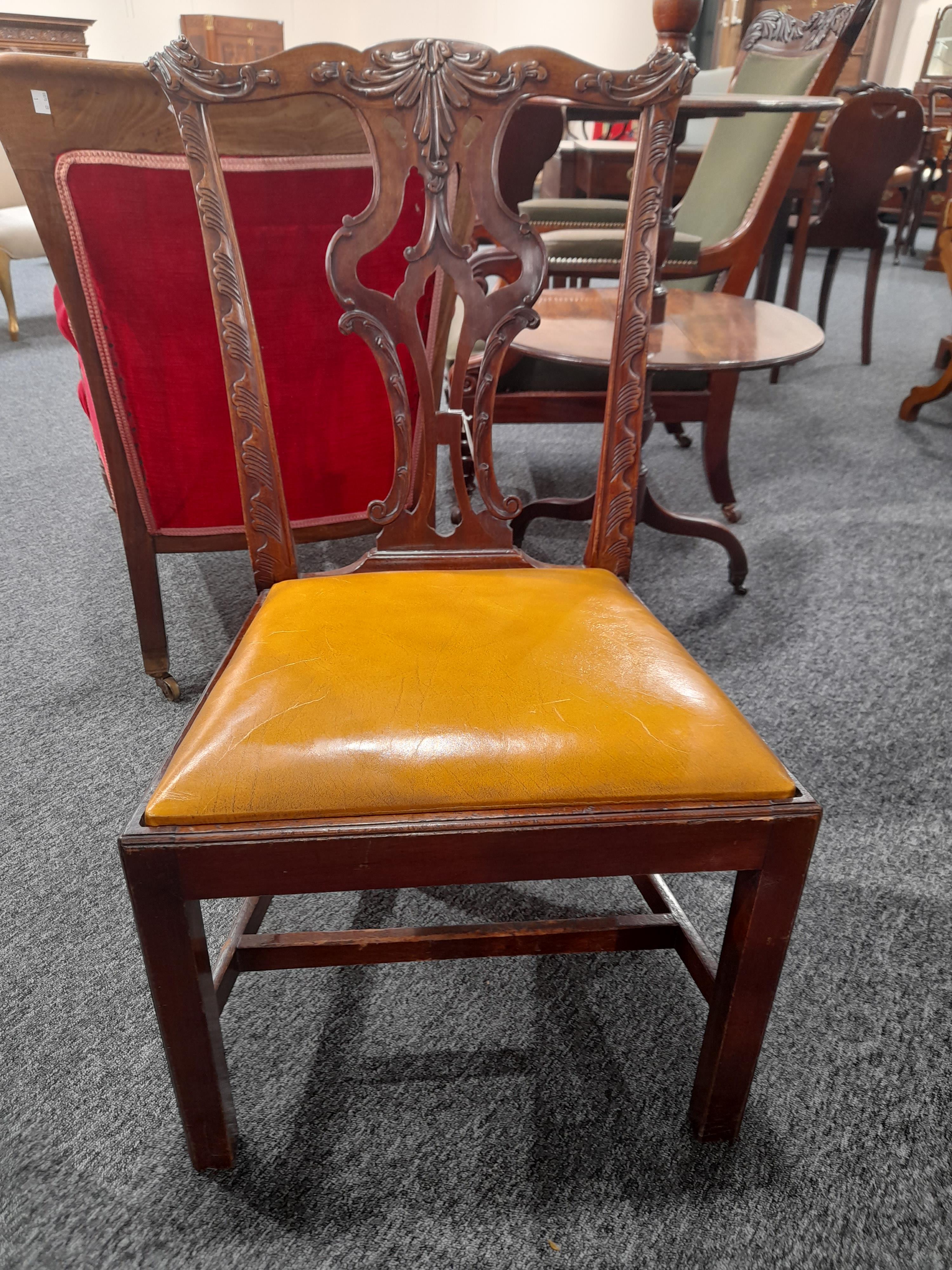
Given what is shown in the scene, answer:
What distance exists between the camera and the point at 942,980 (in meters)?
1.10

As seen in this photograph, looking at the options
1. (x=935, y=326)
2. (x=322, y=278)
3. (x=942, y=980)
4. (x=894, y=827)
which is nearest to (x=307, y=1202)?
(x=942, y=980)

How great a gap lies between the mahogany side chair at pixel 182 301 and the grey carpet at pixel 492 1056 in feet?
1.25

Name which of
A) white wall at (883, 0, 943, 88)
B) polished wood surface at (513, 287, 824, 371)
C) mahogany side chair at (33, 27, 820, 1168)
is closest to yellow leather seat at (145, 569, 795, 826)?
mahogany side chair at (33, 27, 820, 1168)

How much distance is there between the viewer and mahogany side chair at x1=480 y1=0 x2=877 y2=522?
1974 mm

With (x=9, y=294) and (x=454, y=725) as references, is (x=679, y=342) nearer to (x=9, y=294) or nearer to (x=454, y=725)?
(x=454, y=725)

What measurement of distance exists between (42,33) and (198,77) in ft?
20.9

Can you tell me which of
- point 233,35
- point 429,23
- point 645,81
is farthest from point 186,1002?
point 429,23

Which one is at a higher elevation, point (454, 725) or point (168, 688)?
point (454, 725)

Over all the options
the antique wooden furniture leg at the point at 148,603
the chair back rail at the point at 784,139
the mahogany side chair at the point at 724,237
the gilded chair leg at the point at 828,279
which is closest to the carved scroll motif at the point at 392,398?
the antique wooden furniture leg at the point at 148,603

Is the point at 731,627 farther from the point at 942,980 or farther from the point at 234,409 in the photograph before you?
the point at 234,409

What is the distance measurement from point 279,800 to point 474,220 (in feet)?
2.38

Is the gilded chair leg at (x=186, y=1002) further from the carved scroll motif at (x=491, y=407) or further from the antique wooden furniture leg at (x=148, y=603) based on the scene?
the antique wooden furniture leg at (x=148, y=603)

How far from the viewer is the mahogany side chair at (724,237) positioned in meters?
1.97

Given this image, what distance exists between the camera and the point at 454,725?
29.3 inches
